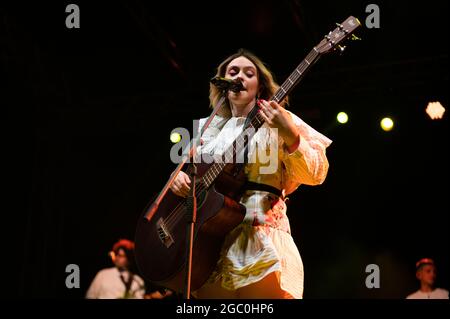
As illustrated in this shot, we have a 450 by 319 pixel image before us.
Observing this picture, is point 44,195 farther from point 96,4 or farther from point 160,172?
point 96,4

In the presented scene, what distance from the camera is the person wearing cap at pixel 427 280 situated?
19.9 ft

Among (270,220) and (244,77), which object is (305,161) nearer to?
(270,220)

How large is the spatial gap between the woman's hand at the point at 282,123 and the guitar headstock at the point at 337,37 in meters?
0.44

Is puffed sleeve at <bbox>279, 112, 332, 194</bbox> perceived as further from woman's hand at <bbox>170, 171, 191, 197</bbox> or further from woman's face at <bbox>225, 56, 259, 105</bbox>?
woman's hand at <bbox>170, 171, 191, 197</bbox>

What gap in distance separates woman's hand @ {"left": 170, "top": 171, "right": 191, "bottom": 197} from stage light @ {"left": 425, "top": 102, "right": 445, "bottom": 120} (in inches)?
159

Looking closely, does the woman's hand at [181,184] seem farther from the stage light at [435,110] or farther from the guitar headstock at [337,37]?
the stage light at [435,110]

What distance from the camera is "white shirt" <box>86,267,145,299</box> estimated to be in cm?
662

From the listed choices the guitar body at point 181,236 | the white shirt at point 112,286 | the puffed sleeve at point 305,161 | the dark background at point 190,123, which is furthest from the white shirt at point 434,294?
the guitar body at point 181,236

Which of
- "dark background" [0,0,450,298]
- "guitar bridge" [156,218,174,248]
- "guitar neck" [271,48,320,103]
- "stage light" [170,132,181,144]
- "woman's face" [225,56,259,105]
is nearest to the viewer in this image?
"guitar neck" [271,48,320,103]

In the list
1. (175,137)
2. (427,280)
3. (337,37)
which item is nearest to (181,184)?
(337,37)

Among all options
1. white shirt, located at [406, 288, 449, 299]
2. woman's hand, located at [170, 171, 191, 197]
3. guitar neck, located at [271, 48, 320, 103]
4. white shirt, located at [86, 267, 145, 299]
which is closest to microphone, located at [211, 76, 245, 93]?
guitar neck, located at [271, 48, 320, 103]

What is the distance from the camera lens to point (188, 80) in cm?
643

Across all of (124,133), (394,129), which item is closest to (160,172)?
(124,133)
